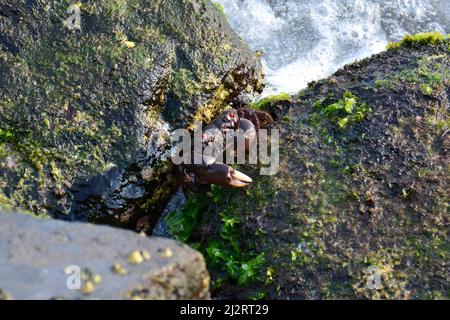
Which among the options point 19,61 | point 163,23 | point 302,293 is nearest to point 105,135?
point 19,61

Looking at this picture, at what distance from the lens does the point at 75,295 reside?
2395mm

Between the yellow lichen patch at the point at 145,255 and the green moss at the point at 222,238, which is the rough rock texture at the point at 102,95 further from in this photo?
the yellow lichen patch at the point at 145,255

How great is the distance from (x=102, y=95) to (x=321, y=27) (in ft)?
14.2

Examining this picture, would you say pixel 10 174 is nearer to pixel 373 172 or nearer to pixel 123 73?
pixel 123 73

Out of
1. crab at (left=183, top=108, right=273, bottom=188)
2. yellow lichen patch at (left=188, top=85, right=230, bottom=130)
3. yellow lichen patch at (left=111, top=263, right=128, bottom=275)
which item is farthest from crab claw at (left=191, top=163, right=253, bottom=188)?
yellow lichen patch at (left=111, top=263, right=128, bottom=275)

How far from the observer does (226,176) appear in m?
4.10

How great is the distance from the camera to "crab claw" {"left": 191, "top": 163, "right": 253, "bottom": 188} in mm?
4105

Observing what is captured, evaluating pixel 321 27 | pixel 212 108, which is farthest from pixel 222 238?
pixel 321 27

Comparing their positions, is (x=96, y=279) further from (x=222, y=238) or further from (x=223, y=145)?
(x=223, y=145)

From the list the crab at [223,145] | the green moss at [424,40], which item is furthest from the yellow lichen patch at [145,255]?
the green moss at [424,40]

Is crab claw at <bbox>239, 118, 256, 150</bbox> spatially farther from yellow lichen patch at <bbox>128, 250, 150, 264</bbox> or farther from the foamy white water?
the foamy white water

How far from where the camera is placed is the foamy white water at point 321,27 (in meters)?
7.36

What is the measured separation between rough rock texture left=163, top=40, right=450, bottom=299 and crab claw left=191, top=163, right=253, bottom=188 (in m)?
0.07

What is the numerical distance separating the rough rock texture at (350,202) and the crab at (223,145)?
11 cm
